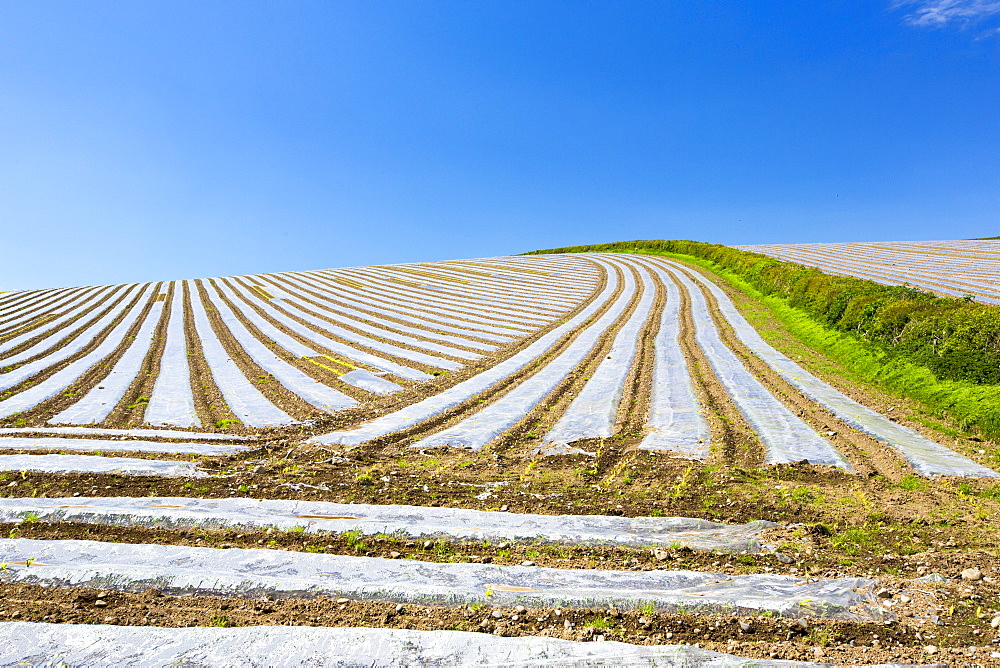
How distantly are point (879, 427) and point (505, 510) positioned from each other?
215 inches

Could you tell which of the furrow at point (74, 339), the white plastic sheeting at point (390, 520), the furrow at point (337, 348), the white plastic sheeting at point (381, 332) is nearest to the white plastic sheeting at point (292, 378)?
the furrow at point (337, 348)

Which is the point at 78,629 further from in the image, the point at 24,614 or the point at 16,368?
the point at 16,368

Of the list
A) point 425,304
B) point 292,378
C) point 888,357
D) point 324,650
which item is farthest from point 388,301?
point 324,650

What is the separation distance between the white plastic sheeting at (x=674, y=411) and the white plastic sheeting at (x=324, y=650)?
136 inches

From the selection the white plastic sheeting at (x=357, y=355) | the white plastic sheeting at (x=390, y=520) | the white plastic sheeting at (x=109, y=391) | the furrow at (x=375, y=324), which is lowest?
the white plastic sheeting at (x=390, y=520)

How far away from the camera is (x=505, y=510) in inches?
187

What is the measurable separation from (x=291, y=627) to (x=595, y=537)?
2.47 meters

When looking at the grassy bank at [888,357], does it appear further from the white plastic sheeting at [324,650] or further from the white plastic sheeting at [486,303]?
the white plastic sheeting at [486,303]

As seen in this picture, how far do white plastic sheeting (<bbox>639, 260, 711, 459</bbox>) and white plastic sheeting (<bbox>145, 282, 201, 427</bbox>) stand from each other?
288 inches

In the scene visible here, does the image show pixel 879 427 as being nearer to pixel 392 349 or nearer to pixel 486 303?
pixel 392 349

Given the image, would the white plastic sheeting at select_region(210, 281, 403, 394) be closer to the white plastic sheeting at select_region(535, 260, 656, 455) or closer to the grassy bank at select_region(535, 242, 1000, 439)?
the white plastic sheeting at select_region(535, 260, 656, 455)

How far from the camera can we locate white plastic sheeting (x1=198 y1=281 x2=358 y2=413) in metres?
8.88

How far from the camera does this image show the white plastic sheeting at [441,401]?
23.6 feet

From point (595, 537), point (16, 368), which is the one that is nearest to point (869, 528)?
point (595, 537)
